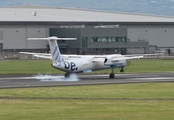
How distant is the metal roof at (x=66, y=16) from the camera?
157413 mm

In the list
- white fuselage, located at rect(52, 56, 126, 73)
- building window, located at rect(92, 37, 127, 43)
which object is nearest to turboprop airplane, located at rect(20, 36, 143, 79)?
white fuselage, located at rect(52, 56, 126, 73)

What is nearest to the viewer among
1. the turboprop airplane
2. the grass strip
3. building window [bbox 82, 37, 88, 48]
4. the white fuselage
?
the turboprop airplane

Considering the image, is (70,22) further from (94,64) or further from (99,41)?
(94,64)

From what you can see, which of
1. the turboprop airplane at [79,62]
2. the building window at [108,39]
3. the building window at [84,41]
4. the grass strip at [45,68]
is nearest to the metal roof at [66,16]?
the building window at [108,39]

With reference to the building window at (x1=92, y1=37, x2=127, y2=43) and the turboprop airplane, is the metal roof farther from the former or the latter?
the turboprop airplane


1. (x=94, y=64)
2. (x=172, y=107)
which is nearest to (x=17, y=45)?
(x=94, y=64)

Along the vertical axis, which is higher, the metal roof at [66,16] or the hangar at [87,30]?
the metal roof at [66,16]

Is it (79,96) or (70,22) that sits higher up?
(70,22)

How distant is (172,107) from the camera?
137 feet

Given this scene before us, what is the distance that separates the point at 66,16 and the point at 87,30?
16583mm

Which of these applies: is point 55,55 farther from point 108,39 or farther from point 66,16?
point 66,16

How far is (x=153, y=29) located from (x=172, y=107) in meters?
131

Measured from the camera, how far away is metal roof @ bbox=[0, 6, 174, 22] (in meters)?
157

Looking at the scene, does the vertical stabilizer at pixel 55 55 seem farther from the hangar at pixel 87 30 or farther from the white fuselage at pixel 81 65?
the hangar at pixel 87 30
